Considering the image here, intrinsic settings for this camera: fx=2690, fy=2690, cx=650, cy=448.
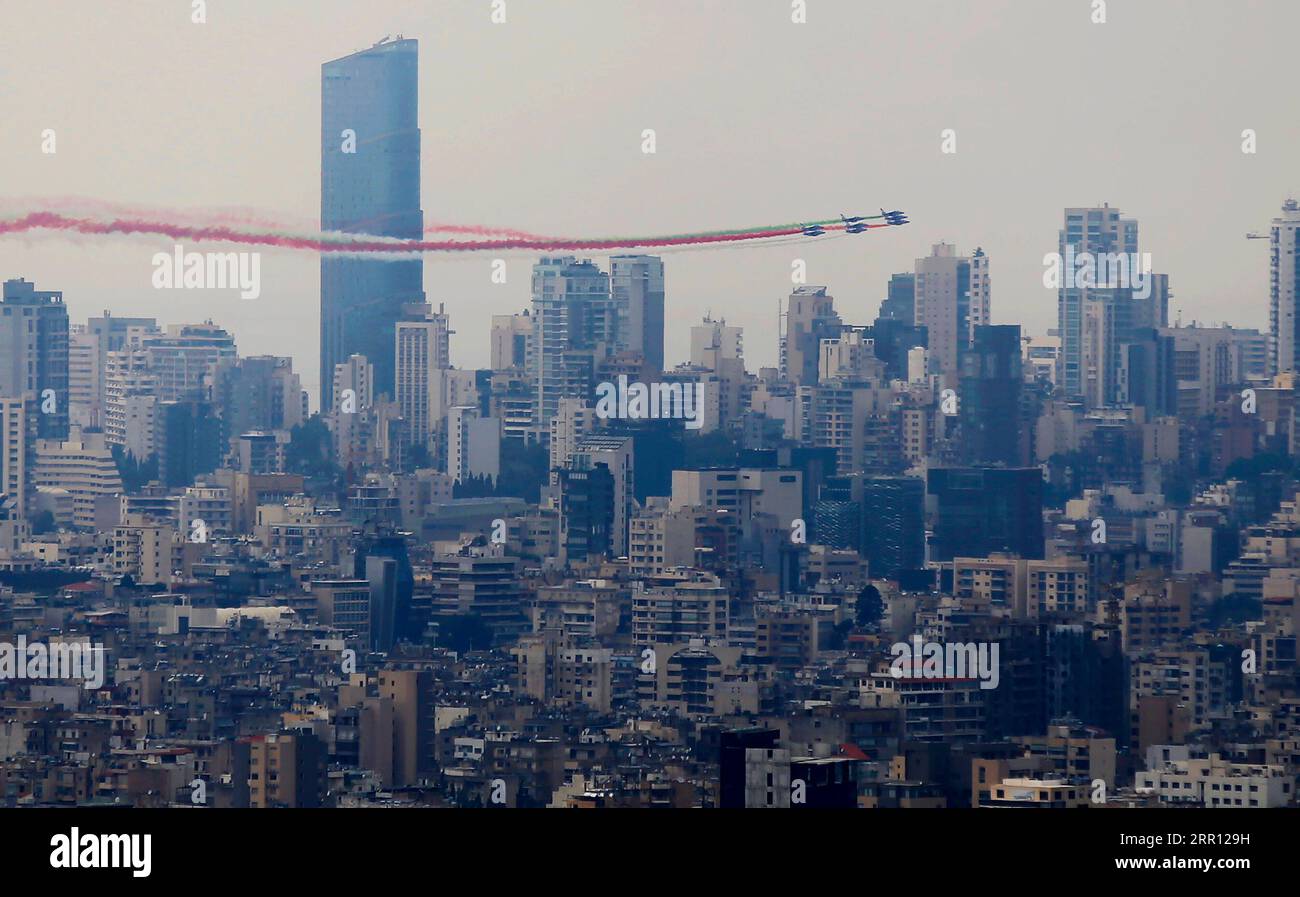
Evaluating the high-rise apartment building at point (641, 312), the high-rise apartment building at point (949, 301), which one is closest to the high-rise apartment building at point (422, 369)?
the high-rise apartment building at point (641, 312)

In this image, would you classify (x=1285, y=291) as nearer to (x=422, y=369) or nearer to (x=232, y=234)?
(x=422, y=369)

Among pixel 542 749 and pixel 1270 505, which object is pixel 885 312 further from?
pixel 542 749

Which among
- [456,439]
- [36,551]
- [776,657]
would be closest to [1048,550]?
[776,657]

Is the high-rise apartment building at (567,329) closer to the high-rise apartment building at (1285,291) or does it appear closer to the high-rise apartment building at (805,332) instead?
the high-rise apartment building at (805,332)

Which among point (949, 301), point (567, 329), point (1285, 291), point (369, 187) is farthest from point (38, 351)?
point (1285, 291)


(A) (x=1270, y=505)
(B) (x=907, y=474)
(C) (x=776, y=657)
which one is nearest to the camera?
(C) (x=776, y=657)

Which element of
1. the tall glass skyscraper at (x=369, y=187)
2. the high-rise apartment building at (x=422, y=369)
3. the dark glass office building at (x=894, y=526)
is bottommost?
the dark glass office building at (x=894, y=526)

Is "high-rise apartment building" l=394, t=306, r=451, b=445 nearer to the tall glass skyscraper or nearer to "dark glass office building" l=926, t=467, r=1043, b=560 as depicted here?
the tall glass skyscraper

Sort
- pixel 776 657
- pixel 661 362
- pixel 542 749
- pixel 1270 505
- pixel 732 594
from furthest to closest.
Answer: pixel 661 362 < pixel 1270 505 < pixel 732 594 < pixel 776 657 < pixel 542 749
